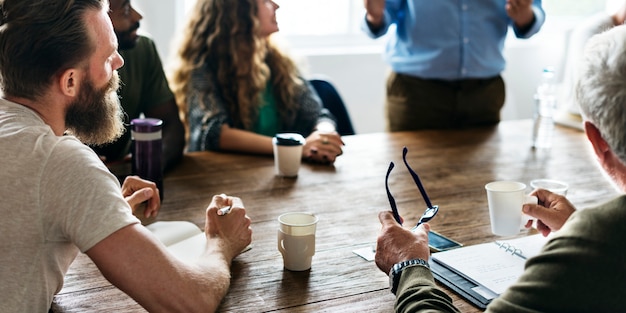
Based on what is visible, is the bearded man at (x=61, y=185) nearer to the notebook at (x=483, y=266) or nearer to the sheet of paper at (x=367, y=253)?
the sheet of paper at (x=367, y=253)

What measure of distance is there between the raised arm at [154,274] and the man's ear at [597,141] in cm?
69

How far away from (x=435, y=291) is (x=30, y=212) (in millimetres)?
674

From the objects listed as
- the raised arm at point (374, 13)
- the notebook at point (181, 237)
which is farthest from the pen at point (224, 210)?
the raised arm at point (374, 13)

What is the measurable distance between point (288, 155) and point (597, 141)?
1194mm

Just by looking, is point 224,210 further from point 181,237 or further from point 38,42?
point 38,42

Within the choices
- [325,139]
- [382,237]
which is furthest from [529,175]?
[382,237]

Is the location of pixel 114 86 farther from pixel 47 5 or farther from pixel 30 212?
pixel 30 212

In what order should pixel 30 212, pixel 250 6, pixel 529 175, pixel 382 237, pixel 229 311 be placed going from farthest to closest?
pixel 250 6, pixel 529 175, pixel 382 237, pixel 229 311, pixel 30 212

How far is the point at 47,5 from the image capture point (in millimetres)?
1295

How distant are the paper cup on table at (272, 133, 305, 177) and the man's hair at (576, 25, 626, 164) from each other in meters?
1.17

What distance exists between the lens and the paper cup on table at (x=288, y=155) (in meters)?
2.22

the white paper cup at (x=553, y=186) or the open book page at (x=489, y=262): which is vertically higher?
the white paper cup at (x=553, y=186)

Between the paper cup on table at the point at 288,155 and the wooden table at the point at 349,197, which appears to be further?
the paper cup on table at the point at 288,155

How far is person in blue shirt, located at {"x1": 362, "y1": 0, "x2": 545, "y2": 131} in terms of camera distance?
3.16 m
